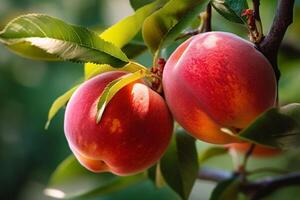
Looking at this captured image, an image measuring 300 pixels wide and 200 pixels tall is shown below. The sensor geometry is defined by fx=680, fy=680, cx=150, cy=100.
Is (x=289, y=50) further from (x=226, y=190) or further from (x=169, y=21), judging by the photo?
(x=169, y=21)

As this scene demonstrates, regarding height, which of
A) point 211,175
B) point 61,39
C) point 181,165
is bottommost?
point 211,175

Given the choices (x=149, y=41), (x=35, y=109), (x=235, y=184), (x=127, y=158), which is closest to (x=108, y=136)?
(x=127, y=158)

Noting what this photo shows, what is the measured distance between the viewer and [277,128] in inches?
25.5

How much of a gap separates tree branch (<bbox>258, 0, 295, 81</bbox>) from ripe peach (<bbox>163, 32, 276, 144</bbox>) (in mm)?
26

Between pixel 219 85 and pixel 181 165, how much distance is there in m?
0.23

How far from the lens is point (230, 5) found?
73 centimetres

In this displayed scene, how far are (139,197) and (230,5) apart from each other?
4.52 ft

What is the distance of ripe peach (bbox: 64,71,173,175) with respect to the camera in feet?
2.28

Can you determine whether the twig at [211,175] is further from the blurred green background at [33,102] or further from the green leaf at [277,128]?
the blurred green background at [33,102]

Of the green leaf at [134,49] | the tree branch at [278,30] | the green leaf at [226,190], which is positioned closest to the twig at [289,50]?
the green leaf at [226,190]

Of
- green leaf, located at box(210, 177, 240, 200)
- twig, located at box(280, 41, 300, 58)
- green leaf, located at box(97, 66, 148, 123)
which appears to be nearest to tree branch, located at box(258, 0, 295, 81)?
green leaf, located at box(97, 66, 148, 123)

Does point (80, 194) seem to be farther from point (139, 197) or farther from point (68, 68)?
point (68, 68)

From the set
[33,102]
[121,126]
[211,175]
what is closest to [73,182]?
[211,175]

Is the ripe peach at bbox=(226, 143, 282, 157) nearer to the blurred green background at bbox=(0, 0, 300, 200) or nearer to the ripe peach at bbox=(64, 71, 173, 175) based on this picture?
the ripe peach at bbox=(64, 71, 173, 175)
